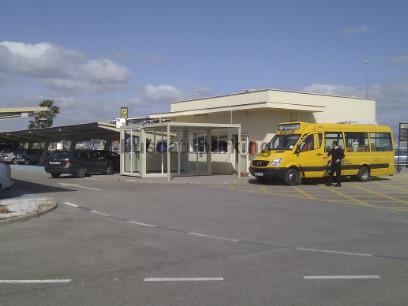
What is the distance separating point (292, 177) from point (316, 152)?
5.63 feet

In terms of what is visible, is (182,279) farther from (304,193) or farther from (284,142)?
(284,142)

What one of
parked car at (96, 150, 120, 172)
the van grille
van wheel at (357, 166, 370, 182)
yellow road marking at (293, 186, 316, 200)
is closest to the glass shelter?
parked car at (96, 150, 120, 172)

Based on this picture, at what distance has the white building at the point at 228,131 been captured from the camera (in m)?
27.6

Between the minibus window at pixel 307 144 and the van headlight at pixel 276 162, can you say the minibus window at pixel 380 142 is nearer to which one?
the minibus window at pixel 307 144

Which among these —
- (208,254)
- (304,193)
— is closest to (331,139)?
(304,193)

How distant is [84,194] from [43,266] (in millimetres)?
11069

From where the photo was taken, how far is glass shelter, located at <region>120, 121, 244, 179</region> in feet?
89.4

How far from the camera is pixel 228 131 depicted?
29078 mm

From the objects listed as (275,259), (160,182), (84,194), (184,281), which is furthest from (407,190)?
(184,281)

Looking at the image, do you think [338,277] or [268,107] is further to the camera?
[268,107]

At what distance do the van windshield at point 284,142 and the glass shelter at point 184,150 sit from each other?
341cm

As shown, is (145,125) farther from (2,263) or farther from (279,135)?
(2,263)

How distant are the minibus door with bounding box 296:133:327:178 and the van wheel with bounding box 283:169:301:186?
0.38m

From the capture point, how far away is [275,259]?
26.1ft
